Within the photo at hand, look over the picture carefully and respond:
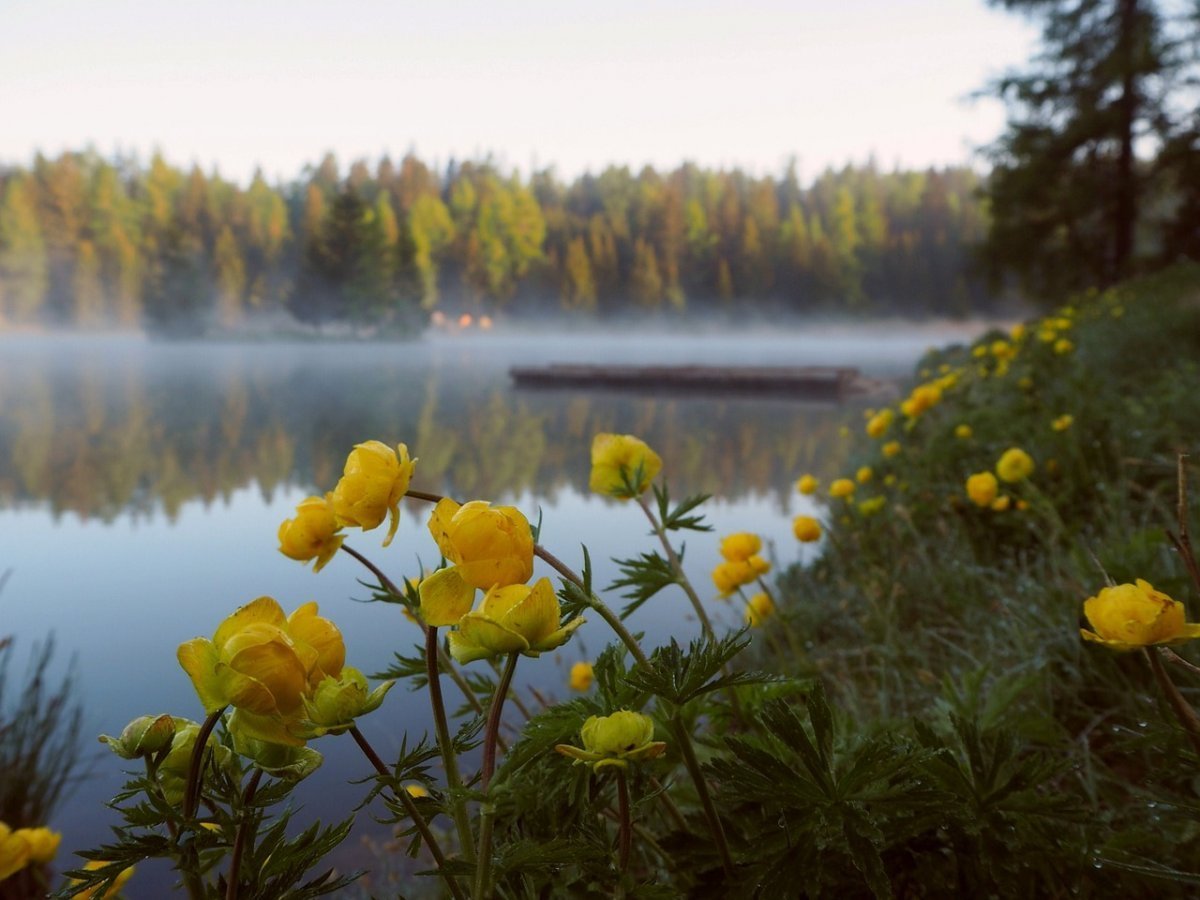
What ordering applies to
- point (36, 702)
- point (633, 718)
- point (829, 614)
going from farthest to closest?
point (829, 614) → point (36, 702) → point (633, 718)

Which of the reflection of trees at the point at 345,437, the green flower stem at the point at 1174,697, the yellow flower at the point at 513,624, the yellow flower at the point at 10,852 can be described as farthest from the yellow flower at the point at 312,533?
the reflection of trees at the point at 345,437

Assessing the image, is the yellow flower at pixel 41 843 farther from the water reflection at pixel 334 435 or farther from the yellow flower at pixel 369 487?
the water reflection at pixel 334 435

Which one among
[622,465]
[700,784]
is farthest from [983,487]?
[700,784]

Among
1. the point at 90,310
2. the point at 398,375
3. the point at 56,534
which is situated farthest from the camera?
the point at 90,310

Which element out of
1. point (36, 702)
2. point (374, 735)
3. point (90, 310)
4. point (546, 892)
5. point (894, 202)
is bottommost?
point (374, 735)

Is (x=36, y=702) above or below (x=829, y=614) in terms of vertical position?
above

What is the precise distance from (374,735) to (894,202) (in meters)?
20.5

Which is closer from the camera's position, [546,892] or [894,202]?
[546,892]

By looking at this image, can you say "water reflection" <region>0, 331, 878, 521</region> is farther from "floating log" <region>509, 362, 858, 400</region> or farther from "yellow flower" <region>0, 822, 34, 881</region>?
"yellow flower" <region>0, 822, 34, 881</region>

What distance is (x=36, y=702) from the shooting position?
1.14 metres

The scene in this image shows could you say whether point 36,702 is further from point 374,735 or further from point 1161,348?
point 1161,348

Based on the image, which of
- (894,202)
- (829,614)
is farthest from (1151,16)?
(894,202)

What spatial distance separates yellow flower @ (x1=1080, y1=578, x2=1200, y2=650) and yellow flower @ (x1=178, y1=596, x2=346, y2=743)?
12.5 inches

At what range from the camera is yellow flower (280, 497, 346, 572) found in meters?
0.35
